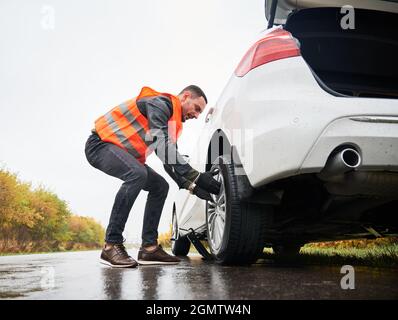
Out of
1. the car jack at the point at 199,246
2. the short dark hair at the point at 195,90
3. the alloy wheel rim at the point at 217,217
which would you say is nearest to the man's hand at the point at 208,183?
the alloy wheel rim at the point at 217,217

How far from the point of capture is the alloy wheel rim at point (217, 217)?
282 cm

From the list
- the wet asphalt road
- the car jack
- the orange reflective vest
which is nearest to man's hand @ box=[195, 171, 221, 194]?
the orange reflective vest

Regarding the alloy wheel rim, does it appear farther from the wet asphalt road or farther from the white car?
the wet asphalt road

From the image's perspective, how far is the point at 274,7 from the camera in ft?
8.14

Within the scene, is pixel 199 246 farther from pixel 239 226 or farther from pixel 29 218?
pixel 29 218

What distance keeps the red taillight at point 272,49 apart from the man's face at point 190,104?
0.87 meters

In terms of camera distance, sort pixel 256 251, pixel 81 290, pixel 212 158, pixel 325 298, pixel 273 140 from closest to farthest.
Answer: pixel 325 298 < pixel 81 290 < pixel 273 140 < pixel 256 251 < pixel 212 158

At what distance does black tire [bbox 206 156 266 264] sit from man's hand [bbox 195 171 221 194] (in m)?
0.18

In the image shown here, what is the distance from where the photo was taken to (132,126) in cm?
315

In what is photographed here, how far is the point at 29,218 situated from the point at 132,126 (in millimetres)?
18351

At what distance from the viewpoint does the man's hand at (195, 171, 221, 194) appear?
9.43 ft
